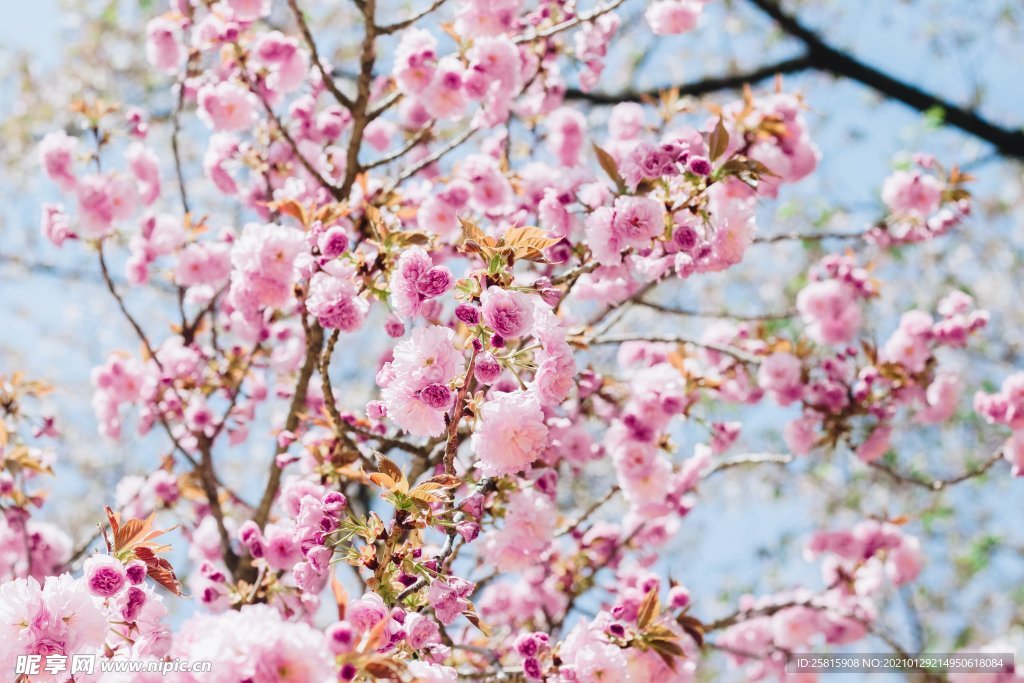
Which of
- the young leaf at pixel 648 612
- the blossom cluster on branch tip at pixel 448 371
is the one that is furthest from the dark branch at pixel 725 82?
the young leaf at pixel 648 612

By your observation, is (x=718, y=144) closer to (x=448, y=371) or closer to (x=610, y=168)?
(x=610, y=168)

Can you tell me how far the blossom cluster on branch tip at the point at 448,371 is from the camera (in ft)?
4.64

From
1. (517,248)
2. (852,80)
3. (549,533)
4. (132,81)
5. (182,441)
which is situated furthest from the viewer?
(132,81)

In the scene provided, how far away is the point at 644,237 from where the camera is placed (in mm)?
1772

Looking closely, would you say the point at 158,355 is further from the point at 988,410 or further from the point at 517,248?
the point at 988,410

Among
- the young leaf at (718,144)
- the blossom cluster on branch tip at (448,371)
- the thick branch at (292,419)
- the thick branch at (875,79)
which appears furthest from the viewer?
the thick branch at (875,79)

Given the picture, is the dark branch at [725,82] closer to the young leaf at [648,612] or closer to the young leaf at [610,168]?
the young leaf at [610,168]

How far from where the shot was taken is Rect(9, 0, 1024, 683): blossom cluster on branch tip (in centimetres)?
141

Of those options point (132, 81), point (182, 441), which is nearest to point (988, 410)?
point (182, 441)

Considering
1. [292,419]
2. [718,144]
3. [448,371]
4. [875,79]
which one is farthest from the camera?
[875,79]

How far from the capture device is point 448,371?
1423 mm

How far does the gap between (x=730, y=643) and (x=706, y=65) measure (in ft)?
14.5

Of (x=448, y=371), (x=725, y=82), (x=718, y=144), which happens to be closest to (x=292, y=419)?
(x=448, y=371)

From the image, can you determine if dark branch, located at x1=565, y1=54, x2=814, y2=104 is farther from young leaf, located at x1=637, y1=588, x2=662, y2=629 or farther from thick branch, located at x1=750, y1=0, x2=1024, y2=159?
young leaf, located at x1=637, y1=588, x2=662, y2=629
